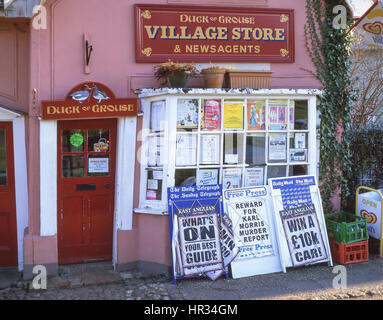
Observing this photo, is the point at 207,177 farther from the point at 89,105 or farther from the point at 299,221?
the point at 89,105

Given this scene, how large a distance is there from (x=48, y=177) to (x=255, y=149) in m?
3.07

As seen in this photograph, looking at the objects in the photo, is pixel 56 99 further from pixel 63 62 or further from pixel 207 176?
pixel 207 176

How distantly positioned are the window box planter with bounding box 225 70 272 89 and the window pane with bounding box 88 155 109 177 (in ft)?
7.18

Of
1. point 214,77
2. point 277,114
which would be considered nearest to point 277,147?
point 277,114

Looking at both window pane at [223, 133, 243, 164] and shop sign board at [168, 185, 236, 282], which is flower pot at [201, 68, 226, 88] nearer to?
window pane at [223, 133, 243, 164]

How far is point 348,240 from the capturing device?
6277mm

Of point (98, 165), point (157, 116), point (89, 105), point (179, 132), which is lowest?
point (98, 165)

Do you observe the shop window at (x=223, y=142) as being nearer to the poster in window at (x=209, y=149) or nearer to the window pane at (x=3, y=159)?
the poster in window at (x=209, y=149)

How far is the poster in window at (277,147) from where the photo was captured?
634 centimetres

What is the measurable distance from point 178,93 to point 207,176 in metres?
1.28

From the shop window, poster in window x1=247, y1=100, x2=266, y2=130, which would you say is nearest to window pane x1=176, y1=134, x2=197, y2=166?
the shop window

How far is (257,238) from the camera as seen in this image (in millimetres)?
5965

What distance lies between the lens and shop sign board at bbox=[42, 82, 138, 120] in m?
5.71

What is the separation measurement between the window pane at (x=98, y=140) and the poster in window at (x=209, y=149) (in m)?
1.48
